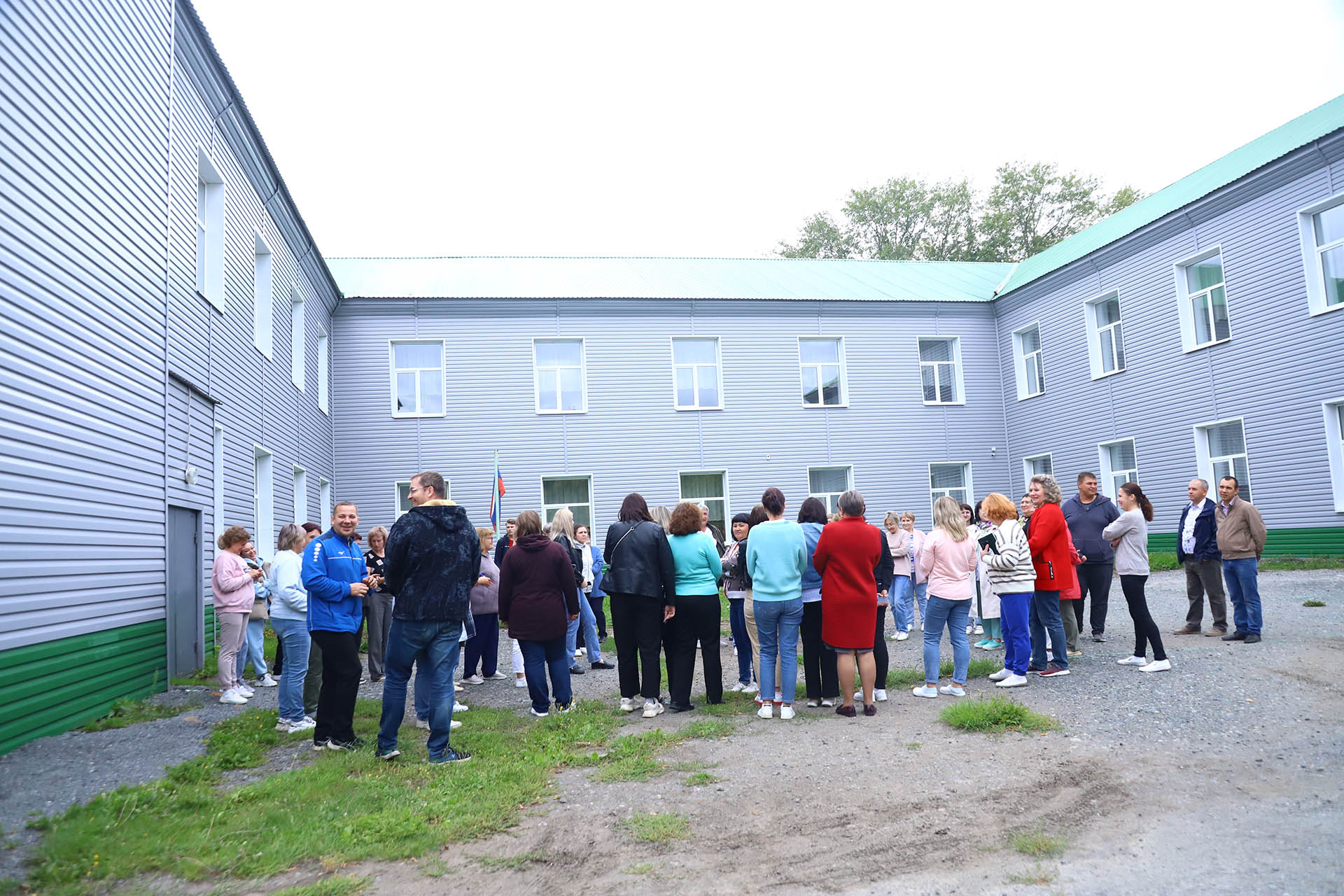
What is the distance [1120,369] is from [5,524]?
20295 millimetres

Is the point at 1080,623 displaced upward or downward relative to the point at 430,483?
downward

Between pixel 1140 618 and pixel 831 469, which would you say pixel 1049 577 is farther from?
pixel 831 469

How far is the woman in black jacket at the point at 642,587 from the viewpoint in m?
7.57

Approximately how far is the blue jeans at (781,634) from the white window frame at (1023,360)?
686 inches

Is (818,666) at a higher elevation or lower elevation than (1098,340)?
lower

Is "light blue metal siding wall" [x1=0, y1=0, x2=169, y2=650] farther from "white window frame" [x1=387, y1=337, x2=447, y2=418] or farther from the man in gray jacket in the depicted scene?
"white window frame" [x1=387, y1=337, x2=447, y2=418]

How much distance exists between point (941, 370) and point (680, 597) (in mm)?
18170

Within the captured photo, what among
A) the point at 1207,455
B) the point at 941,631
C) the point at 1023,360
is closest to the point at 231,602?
the point at 941,631

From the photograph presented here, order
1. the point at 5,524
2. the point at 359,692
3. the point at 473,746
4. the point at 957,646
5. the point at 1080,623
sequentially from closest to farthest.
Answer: the point at 5,524, the point at 473,746, the point at 957,646, the point at 359,692, the point at 1080,623

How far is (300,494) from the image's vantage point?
56.2 ft

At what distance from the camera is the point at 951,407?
23625 millimetres

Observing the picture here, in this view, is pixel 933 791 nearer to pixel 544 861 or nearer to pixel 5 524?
pixel 544 861

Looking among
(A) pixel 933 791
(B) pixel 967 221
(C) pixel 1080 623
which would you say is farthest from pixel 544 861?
(B) pixel 967 221

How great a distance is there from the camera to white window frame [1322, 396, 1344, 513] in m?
14.9
